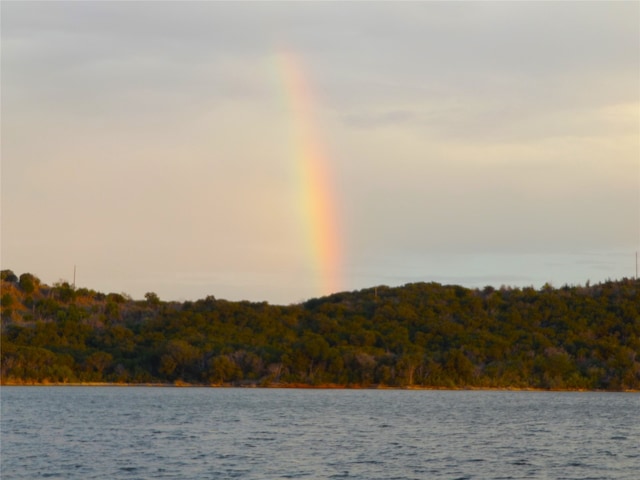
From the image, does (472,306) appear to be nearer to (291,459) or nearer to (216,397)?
(216,397)

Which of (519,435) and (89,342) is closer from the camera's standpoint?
(519,435)

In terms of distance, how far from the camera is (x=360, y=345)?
6550 inches

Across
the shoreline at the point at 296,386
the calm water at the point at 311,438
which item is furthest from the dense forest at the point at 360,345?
the calm water at the point at 311,438

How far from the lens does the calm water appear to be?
5656 cm

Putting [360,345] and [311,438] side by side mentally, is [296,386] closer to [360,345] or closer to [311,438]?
[360,345]

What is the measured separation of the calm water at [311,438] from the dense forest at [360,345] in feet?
98.0

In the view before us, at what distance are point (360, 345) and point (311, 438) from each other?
92146mm

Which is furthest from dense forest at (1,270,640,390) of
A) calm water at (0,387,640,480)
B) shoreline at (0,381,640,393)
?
calm water at (0,387,640,480)

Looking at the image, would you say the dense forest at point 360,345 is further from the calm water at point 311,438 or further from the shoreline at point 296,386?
the calm water at point 311,438

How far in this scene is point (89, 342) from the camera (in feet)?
575

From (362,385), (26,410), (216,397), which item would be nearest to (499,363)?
(362,385)

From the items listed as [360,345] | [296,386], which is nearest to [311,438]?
[296,386]

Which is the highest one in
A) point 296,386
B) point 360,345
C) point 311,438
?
point 360,345

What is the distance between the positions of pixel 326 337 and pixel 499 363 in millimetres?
26940
